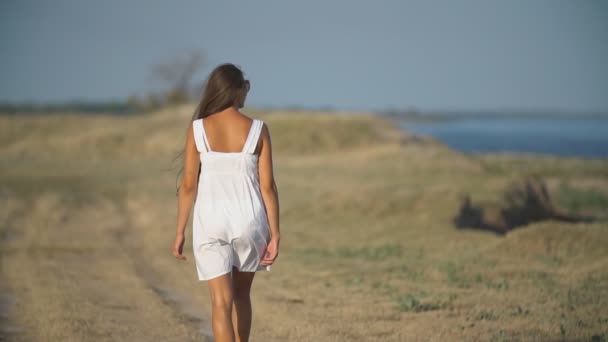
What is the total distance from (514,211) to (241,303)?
1491 centimetres

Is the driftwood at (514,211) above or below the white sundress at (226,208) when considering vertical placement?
below

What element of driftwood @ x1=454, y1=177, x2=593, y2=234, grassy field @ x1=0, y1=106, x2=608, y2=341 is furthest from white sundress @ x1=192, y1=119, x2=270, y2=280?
driftwood @ x1=454, y1=177, x2=593, y2=234

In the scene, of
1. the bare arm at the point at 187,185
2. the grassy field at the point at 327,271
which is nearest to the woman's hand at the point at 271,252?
the bare arm at the point at 187,185

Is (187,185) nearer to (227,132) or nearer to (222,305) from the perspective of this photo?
(227,132)

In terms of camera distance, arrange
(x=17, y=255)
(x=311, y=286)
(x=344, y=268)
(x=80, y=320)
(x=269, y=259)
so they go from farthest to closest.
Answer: (x=17, y=255) → (x=344, y=268) → (x=311, y=286) → (x=80, y=320) → (x=269, y=259)

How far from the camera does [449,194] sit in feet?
61.6

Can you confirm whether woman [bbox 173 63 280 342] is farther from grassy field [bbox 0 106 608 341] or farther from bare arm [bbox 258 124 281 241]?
grassy field [bbox 0 106 608 341]

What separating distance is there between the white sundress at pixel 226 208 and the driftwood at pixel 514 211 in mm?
13342

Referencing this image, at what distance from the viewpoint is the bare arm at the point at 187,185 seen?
213 inches

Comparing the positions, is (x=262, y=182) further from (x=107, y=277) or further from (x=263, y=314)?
(x=107, y=277)

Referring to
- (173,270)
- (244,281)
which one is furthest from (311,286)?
(244,281)

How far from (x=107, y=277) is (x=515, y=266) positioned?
5490 millimetres

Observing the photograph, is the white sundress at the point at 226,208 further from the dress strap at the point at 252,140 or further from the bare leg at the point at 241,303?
the bare leg at the point at 241,303

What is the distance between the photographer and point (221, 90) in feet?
17.9
